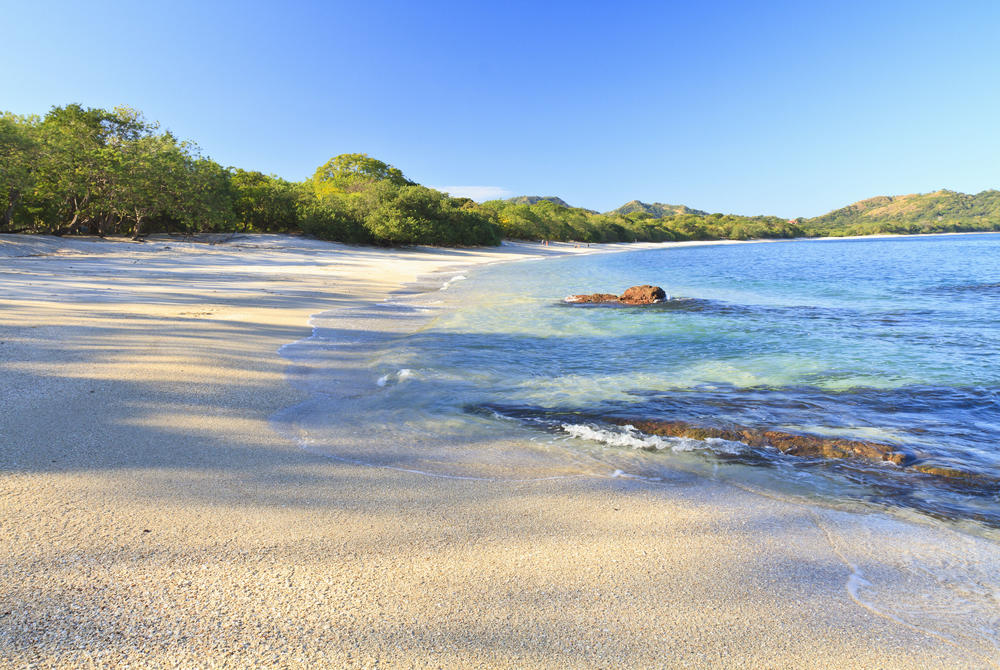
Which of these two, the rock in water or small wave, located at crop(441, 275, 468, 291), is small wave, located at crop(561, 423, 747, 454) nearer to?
the rock in water

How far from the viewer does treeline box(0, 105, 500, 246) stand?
2062cm

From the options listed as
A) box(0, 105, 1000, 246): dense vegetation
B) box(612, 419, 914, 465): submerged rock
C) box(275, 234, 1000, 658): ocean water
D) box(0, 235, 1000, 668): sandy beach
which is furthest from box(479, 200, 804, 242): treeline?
box(0, 235, 1000, 668): sandy beach

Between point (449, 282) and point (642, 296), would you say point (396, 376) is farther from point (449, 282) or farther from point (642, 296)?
point (449, 282)

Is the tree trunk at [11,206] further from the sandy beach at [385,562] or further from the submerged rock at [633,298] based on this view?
the sandy beach at [385,562]

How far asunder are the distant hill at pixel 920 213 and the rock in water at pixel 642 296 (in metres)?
147

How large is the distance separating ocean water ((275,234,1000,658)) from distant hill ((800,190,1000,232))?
152m

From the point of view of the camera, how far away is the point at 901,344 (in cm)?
909

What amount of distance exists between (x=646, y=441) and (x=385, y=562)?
8.88 feet

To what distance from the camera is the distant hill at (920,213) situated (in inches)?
5433

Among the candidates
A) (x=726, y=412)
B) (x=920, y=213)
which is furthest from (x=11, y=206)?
(x=920, y=213)

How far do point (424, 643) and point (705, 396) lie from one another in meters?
4.79

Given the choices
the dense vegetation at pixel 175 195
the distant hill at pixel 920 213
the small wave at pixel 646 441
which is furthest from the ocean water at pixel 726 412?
the distant hill at pixel 920 213

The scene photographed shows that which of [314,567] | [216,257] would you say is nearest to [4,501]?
[314,567]

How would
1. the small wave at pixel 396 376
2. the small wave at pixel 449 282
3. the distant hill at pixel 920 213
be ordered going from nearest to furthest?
the small wave at pixel 396 376 < the small wave at pixel 449 282 < the distant hill at pixel 920 213
